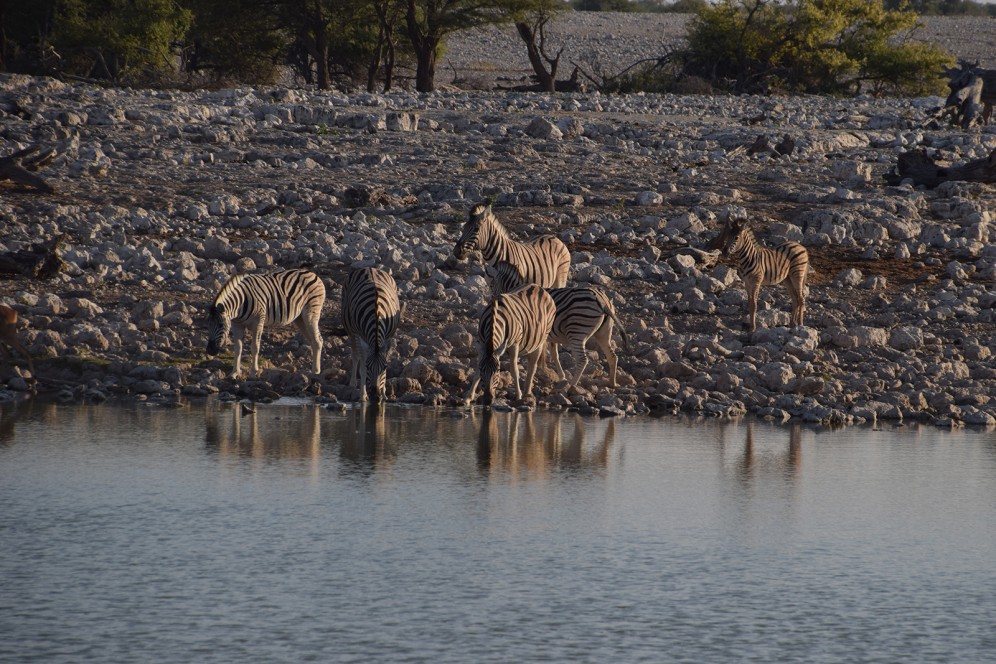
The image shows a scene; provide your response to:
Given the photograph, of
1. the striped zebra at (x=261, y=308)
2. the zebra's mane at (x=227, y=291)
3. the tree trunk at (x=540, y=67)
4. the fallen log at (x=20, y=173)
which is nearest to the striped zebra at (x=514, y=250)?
the striped zebra at (x=261, y=308)

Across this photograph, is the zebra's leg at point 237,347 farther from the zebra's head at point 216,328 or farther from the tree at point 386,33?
the tree at point 386,33

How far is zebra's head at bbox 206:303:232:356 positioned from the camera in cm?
1234

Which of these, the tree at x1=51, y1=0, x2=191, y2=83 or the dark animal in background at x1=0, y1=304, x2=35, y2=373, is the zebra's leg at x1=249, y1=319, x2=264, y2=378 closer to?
the dark animal in background at x1=0, y1=304, x2=35, y2=373

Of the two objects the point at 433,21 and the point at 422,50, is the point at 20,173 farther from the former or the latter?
the point at 433,21

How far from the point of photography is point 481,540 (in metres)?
7.77

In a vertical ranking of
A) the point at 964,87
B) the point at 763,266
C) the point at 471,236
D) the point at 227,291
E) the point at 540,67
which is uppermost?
the point at 540,67

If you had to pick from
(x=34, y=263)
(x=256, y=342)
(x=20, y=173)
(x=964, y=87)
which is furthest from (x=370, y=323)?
(x=964, y=87)

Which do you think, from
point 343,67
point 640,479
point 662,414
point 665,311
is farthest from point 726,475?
point 343,67

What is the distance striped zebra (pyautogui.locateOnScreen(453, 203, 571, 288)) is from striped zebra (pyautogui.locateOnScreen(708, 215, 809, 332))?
1819mm

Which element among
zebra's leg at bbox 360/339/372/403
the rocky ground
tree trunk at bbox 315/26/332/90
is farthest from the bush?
zebra's leg at bbox 360/339/372/403

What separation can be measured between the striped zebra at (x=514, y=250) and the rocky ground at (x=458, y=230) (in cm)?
72

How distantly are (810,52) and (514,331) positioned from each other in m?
31.3

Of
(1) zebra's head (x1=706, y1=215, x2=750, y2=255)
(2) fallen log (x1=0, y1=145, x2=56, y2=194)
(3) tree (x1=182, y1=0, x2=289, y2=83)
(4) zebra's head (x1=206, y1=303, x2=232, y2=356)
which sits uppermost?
(3) tree (x1=182, y1=0, x2=289, y2=83)

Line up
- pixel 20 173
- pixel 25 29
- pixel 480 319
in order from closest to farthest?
pixel 480 319
pixel 20 173
pixel 25 29
